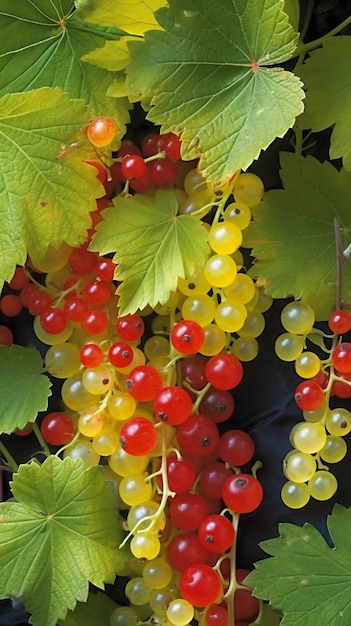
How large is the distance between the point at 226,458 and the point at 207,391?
70 millimetres

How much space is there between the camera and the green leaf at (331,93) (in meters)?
0.76

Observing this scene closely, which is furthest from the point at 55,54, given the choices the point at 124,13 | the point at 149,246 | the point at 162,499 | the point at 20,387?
the point at 162,499

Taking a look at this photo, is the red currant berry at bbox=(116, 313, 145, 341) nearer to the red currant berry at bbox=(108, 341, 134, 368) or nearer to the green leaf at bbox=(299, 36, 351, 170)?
the red currant berry at bbox=(108, 341, 134, 368)

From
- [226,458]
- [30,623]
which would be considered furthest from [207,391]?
[30,623]

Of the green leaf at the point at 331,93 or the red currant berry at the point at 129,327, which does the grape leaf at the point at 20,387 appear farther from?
the green leaf at the point at 331,93

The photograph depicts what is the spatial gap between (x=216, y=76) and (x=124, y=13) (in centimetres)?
11

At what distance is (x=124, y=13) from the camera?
0.74m

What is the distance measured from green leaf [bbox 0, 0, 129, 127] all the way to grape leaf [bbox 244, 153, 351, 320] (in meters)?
0.17

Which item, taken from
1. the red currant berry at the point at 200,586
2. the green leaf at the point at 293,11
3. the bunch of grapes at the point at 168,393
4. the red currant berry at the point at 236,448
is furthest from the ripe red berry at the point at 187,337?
the green leaf at the point at 293,11

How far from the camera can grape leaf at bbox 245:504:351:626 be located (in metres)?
0.72

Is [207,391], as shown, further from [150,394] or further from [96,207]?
[96,207]

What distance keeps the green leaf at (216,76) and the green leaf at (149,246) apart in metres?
0.07

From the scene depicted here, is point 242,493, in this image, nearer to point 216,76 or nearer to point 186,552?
point 186,552

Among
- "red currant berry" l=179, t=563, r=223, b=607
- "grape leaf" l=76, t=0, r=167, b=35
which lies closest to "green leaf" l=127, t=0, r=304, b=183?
"grape leaf" l=76, t=0, r=167, b=35
